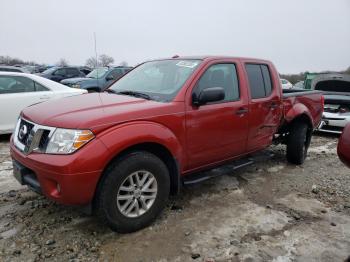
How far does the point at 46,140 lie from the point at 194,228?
168cm

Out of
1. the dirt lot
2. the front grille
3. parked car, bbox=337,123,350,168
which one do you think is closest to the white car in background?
the dirt lot

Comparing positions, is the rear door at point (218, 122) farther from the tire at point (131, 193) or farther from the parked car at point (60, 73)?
the parked car at point (60, 73)

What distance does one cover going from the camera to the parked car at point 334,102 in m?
7.78

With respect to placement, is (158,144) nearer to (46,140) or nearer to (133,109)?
(133,109)

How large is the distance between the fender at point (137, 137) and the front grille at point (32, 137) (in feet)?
1.61

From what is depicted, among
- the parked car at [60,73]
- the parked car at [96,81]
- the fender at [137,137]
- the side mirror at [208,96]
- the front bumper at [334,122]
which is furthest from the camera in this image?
the parked car at [60,73]

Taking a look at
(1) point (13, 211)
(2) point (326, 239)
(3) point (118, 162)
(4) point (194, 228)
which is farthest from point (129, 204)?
(2) point (326, 239)

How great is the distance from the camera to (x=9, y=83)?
22.2 feet

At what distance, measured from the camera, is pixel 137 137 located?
3055mm

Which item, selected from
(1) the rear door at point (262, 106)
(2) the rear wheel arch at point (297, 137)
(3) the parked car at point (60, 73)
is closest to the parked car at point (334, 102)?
(2) the rear wheel arch at point (297, 137)

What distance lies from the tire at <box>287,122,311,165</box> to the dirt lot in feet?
2.55

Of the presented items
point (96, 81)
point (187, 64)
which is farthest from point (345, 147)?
point (96, 81)

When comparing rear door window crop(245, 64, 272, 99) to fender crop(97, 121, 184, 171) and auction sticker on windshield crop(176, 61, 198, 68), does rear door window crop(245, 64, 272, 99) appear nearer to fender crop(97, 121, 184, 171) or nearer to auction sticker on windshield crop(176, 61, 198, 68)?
auction sticker on windshield crop(176, 61, 198, 68)

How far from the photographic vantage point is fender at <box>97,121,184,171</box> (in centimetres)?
290
